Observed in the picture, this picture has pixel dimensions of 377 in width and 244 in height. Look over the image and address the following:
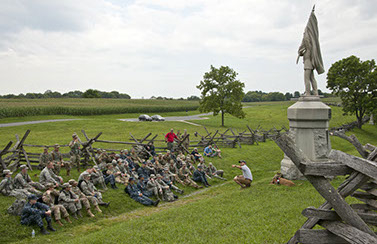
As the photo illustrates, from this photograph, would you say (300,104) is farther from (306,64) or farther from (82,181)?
(82,181)

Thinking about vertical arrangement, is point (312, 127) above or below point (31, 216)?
above

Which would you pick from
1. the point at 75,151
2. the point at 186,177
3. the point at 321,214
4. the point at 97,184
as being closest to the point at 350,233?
the point at 321,214

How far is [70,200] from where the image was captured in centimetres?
1092

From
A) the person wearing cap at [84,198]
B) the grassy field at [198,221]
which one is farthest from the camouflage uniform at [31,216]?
the person wearing cap at [84,198]

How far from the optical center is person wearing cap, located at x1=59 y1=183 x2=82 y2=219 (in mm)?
10891

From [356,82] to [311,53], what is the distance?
36.9m

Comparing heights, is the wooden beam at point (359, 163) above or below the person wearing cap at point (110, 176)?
above

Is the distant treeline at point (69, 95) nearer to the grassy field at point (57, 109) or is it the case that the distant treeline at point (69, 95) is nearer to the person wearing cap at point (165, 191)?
the grassy field at point (57, 109)

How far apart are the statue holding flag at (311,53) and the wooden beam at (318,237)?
9.51 m

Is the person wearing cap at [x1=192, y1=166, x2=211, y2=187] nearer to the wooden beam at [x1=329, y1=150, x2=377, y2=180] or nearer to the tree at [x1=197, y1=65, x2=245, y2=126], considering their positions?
the wooden beam at [x1=329, y1=150, x2=377, y2=180]

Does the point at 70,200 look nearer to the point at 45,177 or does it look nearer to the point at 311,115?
the point at 45,177

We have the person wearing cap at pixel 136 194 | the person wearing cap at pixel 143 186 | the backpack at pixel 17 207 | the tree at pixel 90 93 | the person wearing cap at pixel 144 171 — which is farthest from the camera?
the tree at pixel 90 93

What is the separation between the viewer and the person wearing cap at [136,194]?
13.2m

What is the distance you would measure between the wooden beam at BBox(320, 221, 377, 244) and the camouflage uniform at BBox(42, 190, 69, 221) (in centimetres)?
933
